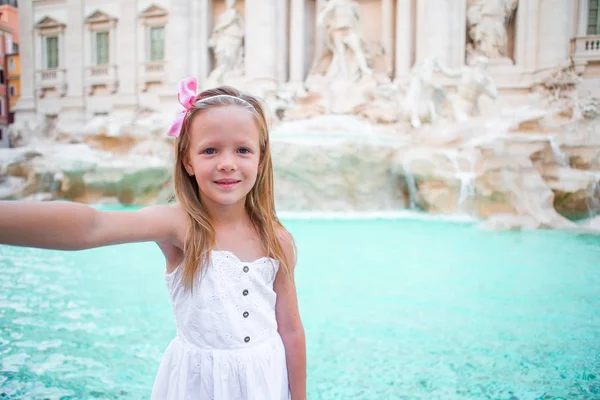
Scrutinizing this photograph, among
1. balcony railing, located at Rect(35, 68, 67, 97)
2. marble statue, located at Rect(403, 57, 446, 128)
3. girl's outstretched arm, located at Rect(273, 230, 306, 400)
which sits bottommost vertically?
girl's outstretched arm, located at Rect(273, 230, 306, 400)

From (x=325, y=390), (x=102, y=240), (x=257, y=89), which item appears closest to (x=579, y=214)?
(x=325, y=390)

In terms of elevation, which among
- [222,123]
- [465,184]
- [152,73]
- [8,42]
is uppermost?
[8,42]

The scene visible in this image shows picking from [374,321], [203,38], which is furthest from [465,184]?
[203,38]

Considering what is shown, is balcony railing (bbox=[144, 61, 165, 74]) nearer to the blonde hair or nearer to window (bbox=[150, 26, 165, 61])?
window (bbox=[150, 26, 165, 61])

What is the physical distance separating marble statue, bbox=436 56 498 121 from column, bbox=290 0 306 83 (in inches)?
169

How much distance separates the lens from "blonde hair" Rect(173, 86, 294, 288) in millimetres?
836

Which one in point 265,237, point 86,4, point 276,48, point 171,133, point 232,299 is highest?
point 86,4

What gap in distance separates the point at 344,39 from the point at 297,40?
4.84ft

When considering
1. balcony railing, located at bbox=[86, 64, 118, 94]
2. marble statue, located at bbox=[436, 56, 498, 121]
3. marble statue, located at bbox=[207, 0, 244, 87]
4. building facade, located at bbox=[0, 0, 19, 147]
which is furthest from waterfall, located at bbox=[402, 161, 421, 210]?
building facade, located at bbox=[0, 0, 19, 147]

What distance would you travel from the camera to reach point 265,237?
3.06 ft

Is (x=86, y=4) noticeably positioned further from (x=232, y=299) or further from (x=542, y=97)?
(x=232, y=299)

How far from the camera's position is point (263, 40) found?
11078mm

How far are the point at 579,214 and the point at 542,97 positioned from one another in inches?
185

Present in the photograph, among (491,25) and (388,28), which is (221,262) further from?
(388,28)
